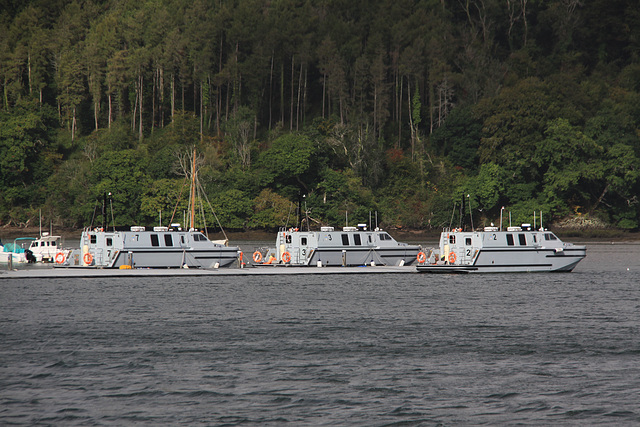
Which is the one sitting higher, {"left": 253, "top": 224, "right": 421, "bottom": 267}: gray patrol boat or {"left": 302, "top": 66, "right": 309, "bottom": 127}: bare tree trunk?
{"left": 302, "top": 66, "right": 309, "bottom": 127}: bare tree trunk

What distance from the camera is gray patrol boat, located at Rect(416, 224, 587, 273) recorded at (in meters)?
55.9

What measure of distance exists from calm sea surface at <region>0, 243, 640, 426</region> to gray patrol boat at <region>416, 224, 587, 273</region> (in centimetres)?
476

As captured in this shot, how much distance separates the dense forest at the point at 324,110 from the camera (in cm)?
10762

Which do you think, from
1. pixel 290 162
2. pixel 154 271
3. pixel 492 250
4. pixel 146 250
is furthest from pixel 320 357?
pixel 290 162

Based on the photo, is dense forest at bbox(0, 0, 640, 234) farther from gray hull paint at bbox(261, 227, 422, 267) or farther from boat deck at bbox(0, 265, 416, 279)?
boat deck at bbox(0, 265, 416, 279)

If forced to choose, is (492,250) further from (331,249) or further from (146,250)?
(146,250)

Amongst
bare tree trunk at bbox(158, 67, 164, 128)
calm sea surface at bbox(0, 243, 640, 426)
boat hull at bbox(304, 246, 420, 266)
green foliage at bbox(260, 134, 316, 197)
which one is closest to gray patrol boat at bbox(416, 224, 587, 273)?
boat hull at bbox(304, 246, 420, 266)

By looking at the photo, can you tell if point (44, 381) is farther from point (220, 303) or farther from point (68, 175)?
point (68, 175)


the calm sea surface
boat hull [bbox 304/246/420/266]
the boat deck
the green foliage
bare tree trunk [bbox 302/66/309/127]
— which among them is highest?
bare tree trunk [bbox 302/66/309/127]

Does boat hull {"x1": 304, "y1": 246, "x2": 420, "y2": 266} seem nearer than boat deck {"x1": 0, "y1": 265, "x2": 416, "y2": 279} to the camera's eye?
No

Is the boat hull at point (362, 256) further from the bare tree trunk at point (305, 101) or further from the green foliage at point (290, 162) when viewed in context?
the bare tree trunk at point (305, 101)

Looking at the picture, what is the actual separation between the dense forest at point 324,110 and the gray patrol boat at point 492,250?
4494 centimetres

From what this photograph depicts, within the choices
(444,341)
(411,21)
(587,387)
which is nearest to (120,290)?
(444,341)

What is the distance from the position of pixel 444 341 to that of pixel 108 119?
380 ft
